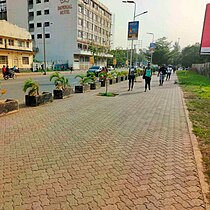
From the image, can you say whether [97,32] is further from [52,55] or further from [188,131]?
[188,131]

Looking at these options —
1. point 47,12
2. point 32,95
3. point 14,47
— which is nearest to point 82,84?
point 32,95

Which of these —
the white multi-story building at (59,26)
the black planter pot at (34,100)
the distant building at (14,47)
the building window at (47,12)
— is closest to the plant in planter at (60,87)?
the black planter pot at (34,100)

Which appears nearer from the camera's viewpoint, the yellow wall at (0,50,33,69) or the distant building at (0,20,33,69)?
the distant building at (0,20,33,69)

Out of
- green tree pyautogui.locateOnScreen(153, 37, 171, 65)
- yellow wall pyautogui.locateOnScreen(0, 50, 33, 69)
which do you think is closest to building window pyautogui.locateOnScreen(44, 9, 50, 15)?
yellow wall pyautogui.locateOnScreen(0, 50, 33, 69)

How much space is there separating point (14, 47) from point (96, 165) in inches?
1387

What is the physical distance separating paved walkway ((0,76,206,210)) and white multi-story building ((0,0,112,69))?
4601 cm

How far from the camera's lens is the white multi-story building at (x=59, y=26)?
51.4 m

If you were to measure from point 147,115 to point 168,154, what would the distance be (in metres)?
3.16

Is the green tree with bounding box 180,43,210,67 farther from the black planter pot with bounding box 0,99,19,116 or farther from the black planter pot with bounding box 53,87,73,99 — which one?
the black planter pot with bounding box 0,99,19,116

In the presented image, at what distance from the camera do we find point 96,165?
360 cm

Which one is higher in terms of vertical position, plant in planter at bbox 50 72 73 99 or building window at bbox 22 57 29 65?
building window at bbox 22 57 29 65

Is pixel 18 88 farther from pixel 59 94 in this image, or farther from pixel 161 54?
pixel 161 54

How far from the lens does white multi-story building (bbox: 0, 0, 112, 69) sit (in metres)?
51.4

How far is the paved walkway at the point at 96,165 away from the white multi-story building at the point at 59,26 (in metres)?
46.0
